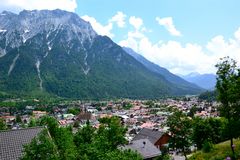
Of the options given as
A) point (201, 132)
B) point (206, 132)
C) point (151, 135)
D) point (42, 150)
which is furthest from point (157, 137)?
point (42, 150)

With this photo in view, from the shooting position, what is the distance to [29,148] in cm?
2208

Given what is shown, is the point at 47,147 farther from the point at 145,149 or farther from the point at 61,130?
the point at 145,149

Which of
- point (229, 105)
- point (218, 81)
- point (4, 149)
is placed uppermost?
point (218, 81)

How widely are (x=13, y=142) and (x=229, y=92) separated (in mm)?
22367

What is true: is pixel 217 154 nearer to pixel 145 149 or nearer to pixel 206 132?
pixel 145 149

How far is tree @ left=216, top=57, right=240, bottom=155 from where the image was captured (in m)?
37.4

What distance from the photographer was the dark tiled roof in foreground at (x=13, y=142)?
3059cm

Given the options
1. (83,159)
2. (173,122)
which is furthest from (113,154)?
(173,122)

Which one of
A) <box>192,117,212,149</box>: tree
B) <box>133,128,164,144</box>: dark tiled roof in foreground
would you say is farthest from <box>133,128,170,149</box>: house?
<box>192,117,212,149</box>: tree

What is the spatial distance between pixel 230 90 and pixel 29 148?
913 inches

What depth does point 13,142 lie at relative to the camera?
3184 cm

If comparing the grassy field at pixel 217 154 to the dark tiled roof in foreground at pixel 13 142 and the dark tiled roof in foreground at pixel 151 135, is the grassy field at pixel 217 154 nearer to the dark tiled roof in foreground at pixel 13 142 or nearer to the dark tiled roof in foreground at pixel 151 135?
the dark tiled roof in foreground at pixel 13 142

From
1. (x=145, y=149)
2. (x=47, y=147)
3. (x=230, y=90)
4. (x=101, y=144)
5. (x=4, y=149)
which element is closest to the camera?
(x=47, y=147)

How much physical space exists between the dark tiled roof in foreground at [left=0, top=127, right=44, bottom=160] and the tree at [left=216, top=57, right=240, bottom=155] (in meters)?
19.9
